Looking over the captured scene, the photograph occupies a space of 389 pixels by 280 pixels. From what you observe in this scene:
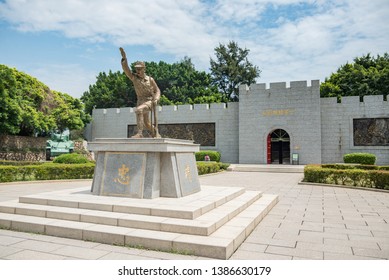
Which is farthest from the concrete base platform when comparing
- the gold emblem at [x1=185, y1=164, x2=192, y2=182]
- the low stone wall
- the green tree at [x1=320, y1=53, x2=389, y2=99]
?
the green tree at [x1=320, y1=53, x2=389, y2=99]

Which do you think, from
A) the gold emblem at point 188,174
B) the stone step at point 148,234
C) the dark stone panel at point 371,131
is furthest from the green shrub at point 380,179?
the dark stone panel at point 371,131

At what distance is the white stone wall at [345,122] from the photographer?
1920 cm

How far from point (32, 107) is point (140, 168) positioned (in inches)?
776

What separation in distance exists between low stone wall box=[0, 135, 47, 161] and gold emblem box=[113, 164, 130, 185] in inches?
730

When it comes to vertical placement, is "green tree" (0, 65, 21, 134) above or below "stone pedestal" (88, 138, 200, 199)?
above

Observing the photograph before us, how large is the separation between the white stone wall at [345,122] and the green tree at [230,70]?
19.3m

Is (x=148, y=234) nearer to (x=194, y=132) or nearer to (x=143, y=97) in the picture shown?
(x=143, y=97)

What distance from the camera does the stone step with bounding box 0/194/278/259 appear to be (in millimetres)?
4012

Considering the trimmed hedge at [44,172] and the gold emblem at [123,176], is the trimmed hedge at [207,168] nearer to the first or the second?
the trimmed hedge at [44,172]

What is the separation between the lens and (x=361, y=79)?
90.6ft

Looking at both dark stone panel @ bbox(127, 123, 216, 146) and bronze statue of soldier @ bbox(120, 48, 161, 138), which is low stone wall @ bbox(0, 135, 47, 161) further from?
bronze statue of soldier @ bbox(120, 48, 161, 138)

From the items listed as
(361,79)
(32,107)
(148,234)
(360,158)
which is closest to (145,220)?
(148,234)

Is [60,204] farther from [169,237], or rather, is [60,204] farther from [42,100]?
[42,100]
